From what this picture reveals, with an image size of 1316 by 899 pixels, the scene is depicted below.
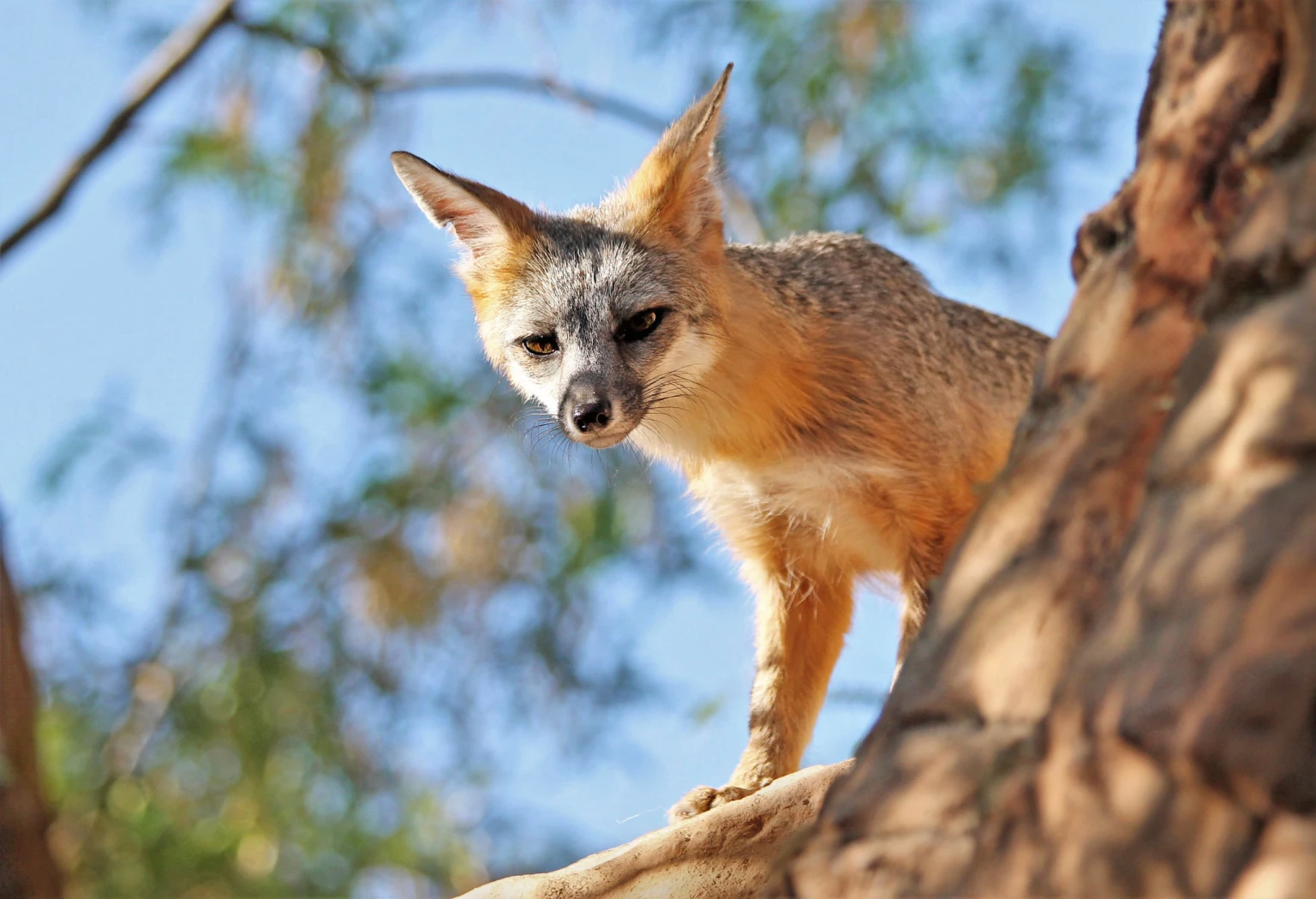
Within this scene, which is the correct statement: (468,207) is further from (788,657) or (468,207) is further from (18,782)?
(18,782)

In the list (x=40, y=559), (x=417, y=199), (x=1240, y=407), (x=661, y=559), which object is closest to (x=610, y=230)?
(x=417, y=199)

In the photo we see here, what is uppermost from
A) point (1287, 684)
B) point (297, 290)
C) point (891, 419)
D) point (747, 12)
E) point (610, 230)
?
point (747, 12)

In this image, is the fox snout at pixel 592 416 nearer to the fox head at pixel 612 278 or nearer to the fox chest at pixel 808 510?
the fox head at pixel 612 278

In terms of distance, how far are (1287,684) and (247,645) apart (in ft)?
31.8

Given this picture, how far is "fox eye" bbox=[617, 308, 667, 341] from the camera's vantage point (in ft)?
14.1

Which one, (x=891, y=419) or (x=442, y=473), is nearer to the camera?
(x=891, y=419)

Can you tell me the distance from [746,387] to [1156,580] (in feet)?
8.50

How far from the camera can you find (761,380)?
426 cm

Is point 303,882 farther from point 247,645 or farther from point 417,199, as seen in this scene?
point 417,199

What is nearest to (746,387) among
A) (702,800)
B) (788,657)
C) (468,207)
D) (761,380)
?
(761,380)

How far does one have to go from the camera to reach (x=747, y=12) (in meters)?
10.1

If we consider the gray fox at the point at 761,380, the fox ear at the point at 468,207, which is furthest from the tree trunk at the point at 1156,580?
the fox ear at the point at 468,207

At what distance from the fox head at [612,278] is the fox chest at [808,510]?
323 mm

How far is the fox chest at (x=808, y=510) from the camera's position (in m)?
4.23
